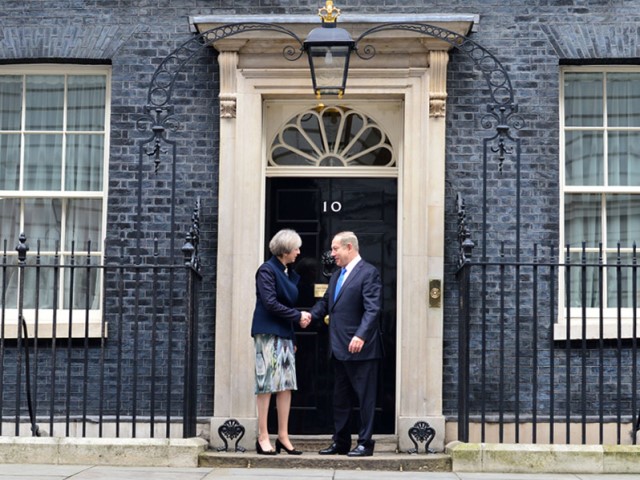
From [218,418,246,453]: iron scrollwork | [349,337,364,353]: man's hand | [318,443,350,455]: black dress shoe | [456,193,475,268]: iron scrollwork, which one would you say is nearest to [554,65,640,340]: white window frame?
[456,193,475,268]: iron scrollwork

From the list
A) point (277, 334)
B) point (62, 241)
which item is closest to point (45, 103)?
point (62, 241)

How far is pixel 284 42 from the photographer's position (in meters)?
10.5

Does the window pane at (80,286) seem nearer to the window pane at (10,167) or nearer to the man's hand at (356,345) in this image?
the window pane at (10,167)

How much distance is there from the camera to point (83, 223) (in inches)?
431

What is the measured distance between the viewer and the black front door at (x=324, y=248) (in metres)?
10.7

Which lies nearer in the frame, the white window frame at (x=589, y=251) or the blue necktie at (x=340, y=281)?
the blue necktie at (x=340, y=281)

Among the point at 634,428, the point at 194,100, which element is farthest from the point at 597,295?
the point at 194,100

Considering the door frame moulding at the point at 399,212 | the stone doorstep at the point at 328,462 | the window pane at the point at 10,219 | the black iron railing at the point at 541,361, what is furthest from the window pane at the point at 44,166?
the black iron railing at the point at 541,361

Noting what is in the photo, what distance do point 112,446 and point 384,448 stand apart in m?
2.42

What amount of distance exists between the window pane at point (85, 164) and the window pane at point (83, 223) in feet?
0.50

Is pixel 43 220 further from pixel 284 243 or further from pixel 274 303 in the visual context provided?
pixel 274 303

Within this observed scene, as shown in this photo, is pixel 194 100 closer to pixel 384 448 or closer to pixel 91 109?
pixel 91 109

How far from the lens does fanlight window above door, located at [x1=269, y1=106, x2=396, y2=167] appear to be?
1090cm

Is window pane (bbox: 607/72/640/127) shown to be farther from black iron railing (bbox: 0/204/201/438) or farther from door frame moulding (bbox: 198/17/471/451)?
black iron railing (bbox: 0/204/201/438)
